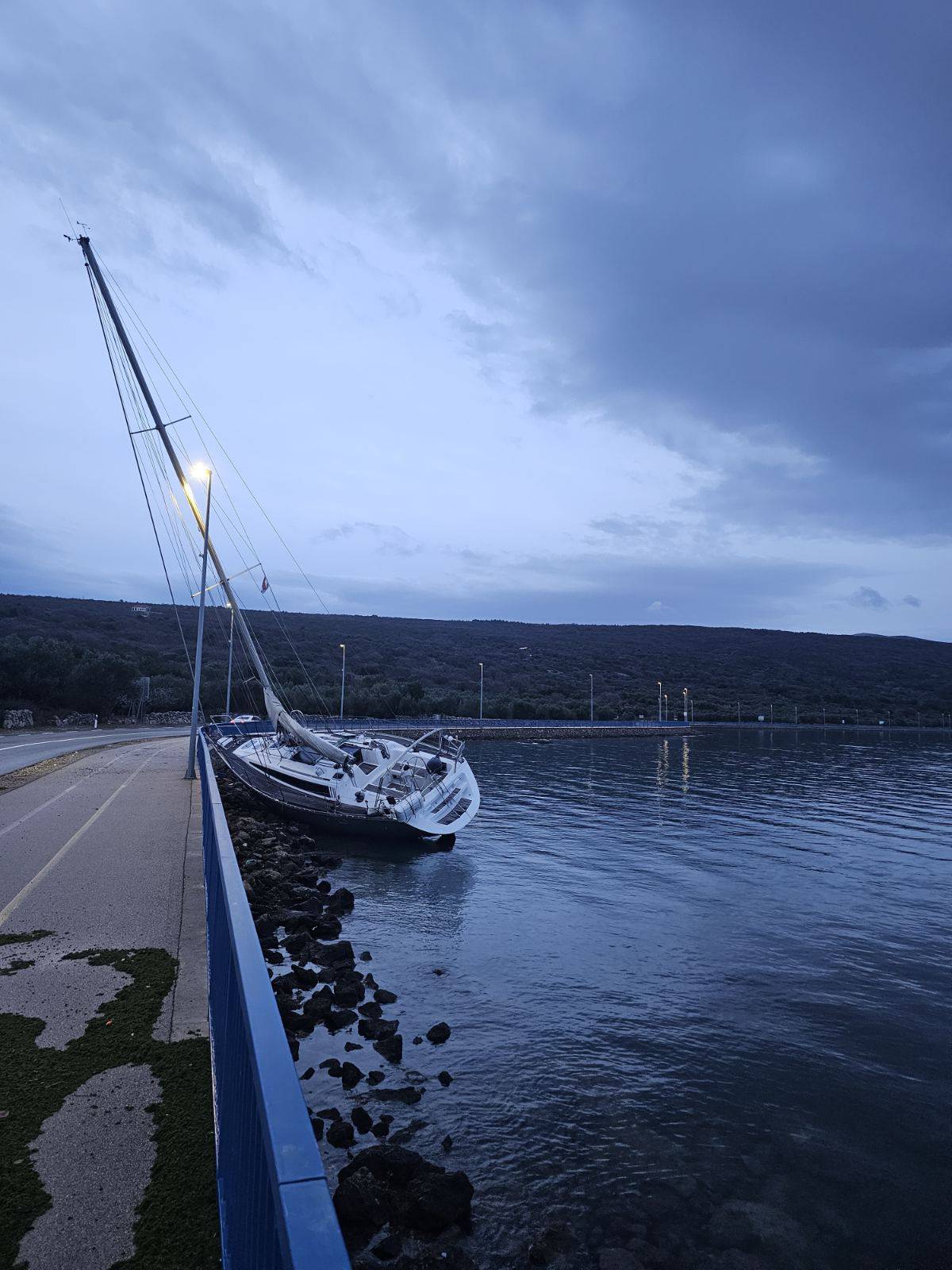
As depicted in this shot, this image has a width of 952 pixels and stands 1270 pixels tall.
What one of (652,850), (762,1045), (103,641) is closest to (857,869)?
(652,850)

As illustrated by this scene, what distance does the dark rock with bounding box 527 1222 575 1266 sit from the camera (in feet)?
21.9

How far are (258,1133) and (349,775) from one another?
22.4 m

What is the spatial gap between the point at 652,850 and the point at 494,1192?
59.7 feet

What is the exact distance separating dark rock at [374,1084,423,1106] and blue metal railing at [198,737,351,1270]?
14.9ft

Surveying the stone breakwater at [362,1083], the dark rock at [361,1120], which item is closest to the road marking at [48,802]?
the stone breakwater at [362,1083]

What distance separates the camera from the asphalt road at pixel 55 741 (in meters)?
28.0

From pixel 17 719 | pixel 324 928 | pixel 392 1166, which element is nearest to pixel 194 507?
→ pixel 324 928

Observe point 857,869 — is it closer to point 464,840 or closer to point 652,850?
point 652,850

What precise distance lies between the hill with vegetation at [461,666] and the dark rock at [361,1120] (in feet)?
106

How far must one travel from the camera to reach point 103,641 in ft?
291

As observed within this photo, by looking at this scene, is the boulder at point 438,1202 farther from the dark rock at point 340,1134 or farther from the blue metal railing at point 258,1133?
the blue metal railing at point 258,1133

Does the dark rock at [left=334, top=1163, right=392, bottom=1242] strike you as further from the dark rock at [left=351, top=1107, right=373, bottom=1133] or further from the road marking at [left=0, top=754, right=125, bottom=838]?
the road marking at [left=0, top=754, right=125, bottom=838]

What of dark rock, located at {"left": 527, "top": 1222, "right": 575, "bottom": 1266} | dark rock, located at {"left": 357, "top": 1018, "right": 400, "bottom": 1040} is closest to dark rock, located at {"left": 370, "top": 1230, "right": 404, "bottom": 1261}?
dark rock, located at {"left": 527, "top": 1222, "right": 575, "bottom": 1266}

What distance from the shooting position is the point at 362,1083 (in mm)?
9305
